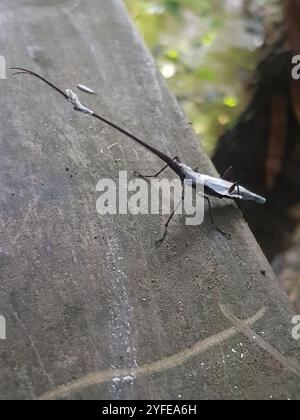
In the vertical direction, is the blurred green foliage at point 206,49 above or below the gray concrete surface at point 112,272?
below

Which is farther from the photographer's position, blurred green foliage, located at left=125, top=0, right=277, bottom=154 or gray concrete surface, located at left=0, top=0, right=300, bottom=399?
blurred green foliage, located at left=125, top=0, right=277, bottom=154

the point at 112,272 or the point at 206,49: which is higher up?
the point at 112,272

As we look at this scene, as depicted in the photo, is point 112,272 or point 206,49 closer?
point 112,272

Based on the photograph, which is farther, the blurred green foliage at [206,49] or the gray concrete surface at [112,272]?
the blurred green foliage at [206,49]
